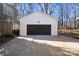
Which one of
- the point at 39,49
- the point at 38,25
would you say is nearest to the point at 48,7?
the point at 38,25

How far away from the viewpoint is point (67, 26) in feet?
97.1

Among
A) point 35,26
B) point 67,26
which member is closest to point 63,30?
point 67,26

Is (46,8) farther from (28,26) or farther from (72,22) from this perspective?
(28,26)

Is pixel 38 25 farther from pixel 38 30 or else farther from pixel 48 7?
pixel 48 7

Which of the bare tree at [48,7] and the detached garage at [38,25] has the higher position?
the bare tree at [48,7]

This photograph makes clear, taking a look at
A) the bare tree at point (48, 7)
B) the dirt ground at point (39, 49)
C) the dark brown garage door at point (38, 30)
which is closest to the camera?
the dirt ground at point (39, 49)

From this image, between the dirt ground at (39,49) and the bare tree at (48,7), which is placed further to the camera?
the bare tree at (48,7)

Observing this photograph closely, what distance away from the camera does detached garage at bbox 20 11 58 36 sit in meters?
24.3

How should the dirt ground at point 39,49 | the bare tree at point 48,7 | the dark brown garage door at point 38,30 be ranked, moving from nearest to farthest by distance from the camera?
1. the dirt ground at point 39,49
2. the dark brown garage door at point 38,30
3. the bare tree at point 48,7

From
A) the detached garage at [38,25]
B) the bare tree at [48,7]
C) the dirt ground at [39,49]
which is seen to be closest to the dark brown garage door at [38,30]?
the detached garage at [38,25]

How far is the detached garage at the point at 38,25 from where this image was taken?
24.3 meters

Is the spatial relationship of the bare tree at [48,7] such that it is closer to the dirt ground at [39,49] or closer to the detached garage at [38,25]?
the detached garage at [38,25]

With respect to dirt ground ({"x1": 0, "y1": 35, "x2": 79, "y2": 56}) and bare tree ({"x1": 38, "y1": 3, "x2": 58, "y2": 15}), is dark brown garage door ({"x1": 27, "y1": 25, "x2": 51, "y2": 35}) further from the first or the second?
dirt ground ({"x1": 0, "y1": 35, "x2": 79, "y2": 56})

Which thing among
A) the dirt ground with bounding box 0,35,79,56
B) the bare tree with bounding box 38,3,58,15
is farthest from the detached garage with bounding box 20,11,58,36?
the dirt ground with bounding box 0,35,79,56
